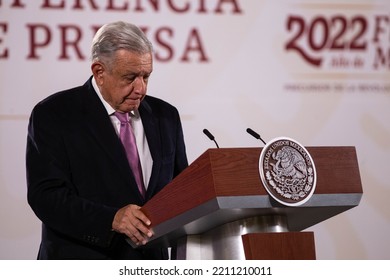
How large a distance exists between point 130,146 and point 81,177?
19cm

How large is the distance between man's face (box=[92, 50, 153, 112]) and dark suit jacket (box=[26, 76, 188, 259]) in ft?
0.17

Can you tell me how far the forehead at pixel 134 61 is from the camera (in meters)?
2.33

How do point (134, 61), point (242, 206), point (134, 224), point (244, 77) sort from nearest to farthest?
point (242, 206) < point (134, 224) < point (134, 61) < point (244, 77)

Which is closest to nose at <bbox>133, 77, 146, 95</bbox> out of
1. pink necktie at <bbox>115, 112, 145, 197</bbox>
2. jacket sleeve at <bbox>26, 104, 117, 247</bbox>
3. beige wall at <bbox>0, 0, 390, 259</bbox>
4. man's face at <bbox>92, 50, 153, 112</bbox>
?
man's face at <bbox>92, 50, 153, 112</bbox>

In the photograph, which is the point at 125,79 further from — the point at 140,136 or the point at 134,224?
the point at 134,224

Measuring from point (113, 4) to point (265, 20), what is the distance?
654 mm

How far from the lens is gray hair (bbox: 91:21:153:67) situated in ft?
7.63

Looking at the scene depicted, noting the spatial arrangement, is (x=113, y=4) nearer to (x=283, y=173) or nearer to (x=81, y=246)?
(x=81, y=246)

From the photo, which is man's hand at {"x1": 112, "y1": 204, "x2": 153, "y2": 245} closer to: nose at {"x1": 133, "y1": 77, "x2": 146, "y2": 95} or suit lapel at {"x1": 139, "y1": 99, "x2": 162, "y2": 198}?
suit lapel at {"x1": 139, "y1": 99, "x2": 162, "y2": 198}

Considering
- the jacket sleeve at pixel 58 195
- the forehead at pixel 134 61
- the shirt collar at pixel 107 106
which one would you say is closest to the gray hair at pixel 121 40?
the forehead at pixel 134 61

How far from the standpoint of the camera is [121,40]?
2.34 metres

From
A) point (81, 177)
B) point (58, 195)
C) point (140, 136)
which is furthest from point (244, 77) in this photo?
point (58, 195)

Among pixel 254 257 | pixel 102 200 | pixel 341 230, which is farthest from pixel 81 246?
pixel 341 230

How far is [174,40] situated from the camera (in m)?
3.35
